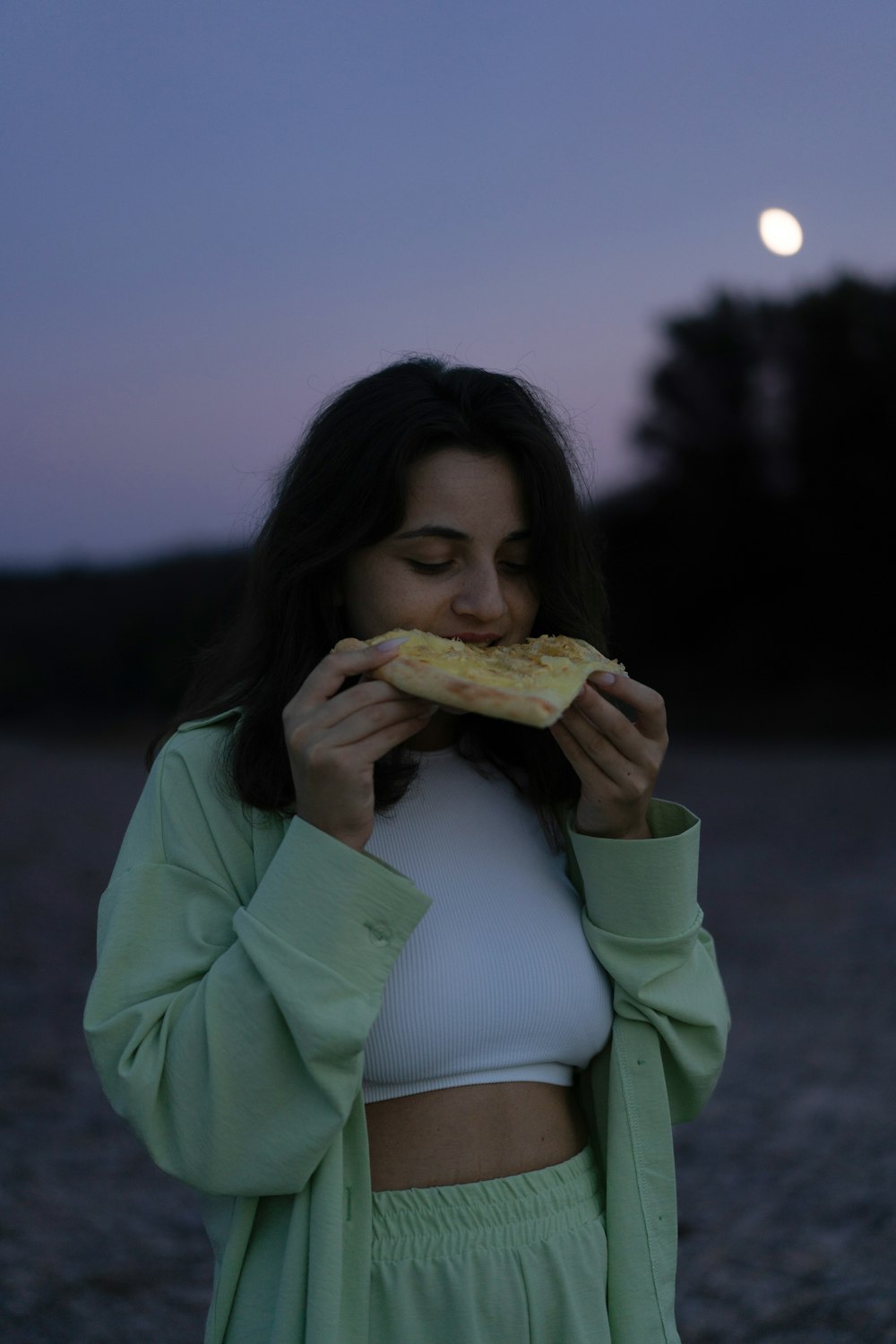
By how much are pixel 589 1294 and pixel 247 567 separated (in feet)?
6.10

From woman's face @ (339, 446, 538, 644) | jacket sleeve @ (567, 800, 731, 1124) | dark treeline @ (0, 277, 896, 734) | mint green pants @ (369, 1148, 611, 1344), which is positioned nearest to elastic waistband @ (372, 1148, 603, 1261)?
mint green pants @ (369, 1148, 611, 1344)

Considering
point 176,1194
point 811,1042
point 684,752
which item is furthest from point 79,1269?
point 684,752

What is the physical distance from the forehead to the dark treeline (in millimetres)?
21164

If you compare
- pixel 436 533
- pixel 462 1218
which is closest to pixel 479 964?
pixel 462 1218

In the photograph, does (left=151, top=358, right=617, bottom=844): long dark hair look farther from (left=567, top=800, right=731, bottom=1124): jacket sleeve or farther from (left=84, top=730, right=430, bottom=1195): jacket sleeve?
(left=84, top=730, right=430, bottom=1195): jacket sleeve

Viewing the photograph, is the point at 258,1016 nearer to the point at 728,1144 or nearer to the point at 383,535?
the point at 383,535

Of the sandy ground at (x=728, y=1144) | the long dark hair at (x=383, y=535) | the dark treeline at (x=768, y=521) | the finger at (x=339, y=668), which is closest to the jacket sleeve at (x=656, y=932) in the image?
the long dark hair at (x=383, y=535)

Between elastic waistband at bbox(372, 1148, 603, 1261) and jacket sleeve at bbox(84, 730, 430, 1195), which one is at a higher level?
jacket sleeve at bbox(84, 730, 430, 1195)

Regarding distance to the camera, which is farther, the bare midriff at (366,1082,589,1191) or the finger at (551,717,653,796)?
the finger at (551,717,653,796)

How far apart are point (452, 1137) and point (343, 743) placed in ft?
2.67

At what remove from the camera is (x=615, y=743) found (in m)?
2.40

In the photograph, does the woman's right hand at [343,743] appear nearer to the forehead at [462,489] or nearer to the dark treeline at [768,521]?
the forehead at [462,489]

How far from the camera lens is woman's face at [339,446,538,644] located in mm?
2480

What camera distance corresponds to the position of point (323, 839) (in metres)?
2.08
